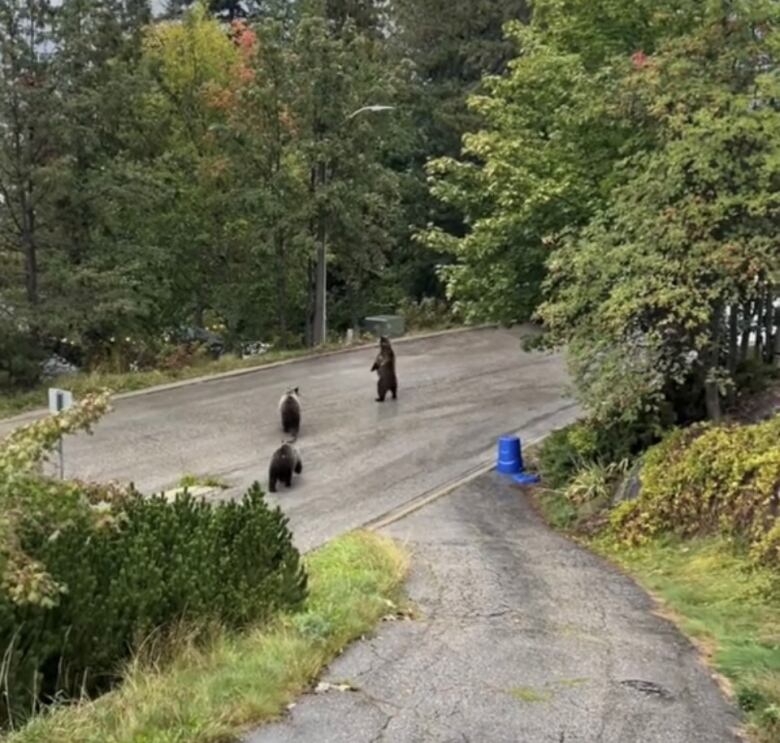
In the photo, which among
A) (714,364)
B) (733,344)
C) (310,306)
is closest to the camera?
(714,364)

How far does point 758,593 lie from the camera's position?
26.5 feet

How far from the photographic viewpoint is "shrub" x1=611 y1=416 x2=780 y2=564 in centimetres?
927

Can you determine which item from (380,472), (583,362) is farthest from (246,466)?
(583,362)

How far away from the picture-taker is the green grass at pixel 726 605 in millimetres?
5762

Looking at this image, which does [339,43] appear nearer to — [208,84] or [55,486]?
[208,84]

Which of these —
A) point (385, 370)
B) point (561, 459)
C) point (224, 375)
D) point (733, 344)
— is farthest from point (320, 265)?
point (733, 344)

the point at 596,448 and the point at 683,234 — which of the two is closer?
the point at 683,234

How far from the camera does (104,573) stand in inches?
259

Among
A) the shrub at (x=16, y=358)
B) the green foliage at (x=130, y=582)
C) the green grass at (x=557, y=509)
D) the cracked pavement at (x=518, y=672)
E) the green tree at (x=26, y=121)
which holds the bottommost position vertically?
the green grass at (x=557, y=509)

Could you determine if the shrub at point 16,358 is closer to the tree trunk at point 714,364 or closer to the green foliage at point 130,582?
the green foliage at point 130,582

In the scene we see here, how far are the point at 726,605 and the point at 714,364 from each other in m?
5.42

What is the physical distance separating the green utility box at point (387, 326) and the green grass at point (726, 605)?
1876cm

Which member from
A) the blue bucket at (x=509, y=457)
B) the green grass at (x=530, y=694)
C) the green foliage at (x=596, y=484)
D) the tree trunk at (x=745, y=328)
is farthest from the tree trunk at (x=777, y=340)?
the green grass at (x=530, y=694)

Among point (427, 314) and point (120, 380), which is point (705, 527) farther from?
point (427, 314)
